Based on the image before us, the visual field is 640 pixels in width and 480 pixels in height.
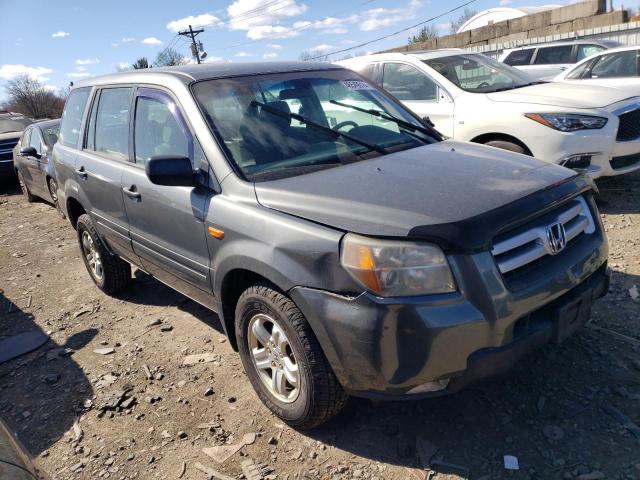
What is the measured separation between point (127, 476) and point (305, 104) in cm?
245

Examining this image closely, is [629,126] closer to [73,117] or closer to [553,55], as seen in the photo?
[73,117]

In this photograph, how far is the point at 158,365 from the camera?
3.68 m

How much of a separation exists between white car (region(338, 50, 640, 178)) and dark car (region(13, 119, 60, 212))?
230 inches

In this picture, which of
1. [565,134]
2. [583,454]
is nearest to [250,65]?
[583,454]

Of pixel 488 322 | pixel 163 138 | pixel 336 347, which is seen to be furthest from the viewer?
pixel 163 138

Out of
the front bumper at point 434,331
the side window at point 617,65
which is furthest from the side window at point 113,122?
the side window at point 617,65

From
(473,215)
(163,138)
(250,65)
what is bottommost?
(473,215)

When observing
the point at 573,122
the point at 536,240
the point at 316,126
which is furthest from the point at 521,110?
the point at 536,240

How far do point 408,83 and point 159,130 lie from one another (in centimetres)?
421

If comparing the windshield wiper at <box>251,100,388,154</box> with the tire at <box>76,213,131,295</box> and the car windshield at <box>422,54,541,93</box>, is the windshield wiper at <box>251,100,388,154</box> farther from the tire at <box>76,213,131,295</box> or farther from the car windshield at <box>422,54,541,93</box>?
the car windshield at <box>422,54,541,93</box>

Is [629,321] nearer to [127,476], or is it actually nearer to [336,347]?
[336,347]

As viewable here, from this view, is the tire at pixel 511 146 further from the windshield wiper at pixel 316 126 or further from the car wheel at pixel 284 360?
the car wheel at pixel 284 360

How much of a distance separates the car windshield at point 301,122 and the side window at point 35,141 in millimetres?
7019

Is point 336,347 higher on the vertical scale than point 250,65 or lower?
lower
